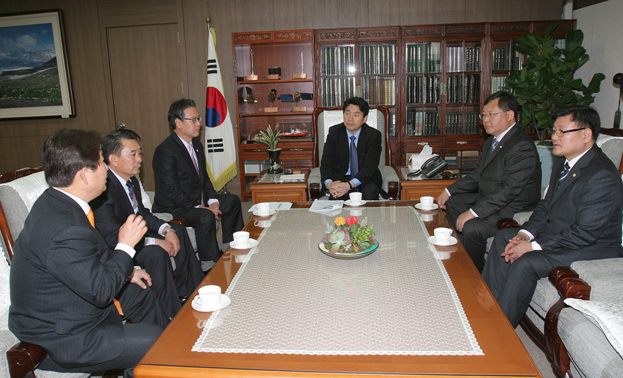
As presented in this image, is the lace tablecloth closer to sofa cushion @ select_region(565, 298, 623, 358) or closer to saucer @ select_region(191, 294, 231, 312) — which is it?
saucer @ select_region(191, 294, 231, 312)

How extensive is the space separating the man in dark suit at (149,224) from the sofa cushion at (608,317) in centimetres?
183

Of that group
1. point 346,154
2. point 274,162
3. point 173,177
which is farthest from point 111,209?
point 346,154

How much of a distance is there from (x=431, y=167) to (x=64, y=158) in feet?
8.91

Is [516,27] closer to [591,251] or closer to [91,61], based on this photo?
[591,251]

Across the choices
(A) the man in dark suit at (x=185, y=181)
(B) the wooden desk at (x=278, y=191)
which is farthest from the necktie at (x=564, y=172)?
(A) the man in dark suit at (x=185, y=181)

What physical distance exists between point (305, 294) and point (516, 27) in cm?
422

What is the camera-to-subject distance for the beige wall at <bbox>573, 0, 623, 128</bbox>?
377 centimetres

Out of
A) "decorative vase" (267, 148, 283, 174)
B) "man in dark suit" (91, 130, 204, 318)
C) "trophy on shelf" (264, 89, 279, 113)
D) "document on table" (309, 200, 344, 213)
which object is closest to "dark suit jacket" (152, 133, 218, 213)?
"man in dark suit" (91, 130, 204, 318)

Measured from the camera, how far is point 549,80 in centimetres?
387

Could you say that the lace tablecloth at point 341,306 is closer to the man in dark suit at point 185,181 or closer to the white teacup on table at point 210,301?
the white teacup on table at point 210,301

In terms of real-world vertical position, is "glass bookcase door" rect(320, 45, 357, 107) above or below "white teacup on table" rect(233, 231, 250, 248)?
above

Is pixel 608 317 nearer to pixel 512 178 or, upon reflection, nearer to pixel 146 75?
pixel 512 178

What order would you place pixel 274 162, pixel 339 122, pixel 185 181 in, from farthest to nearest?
pixel 339 122 → pixel 274 162 → pixel 185 181

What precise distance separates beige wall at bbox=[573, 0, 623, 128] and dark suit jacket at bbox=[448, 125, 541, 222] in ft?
6.73
